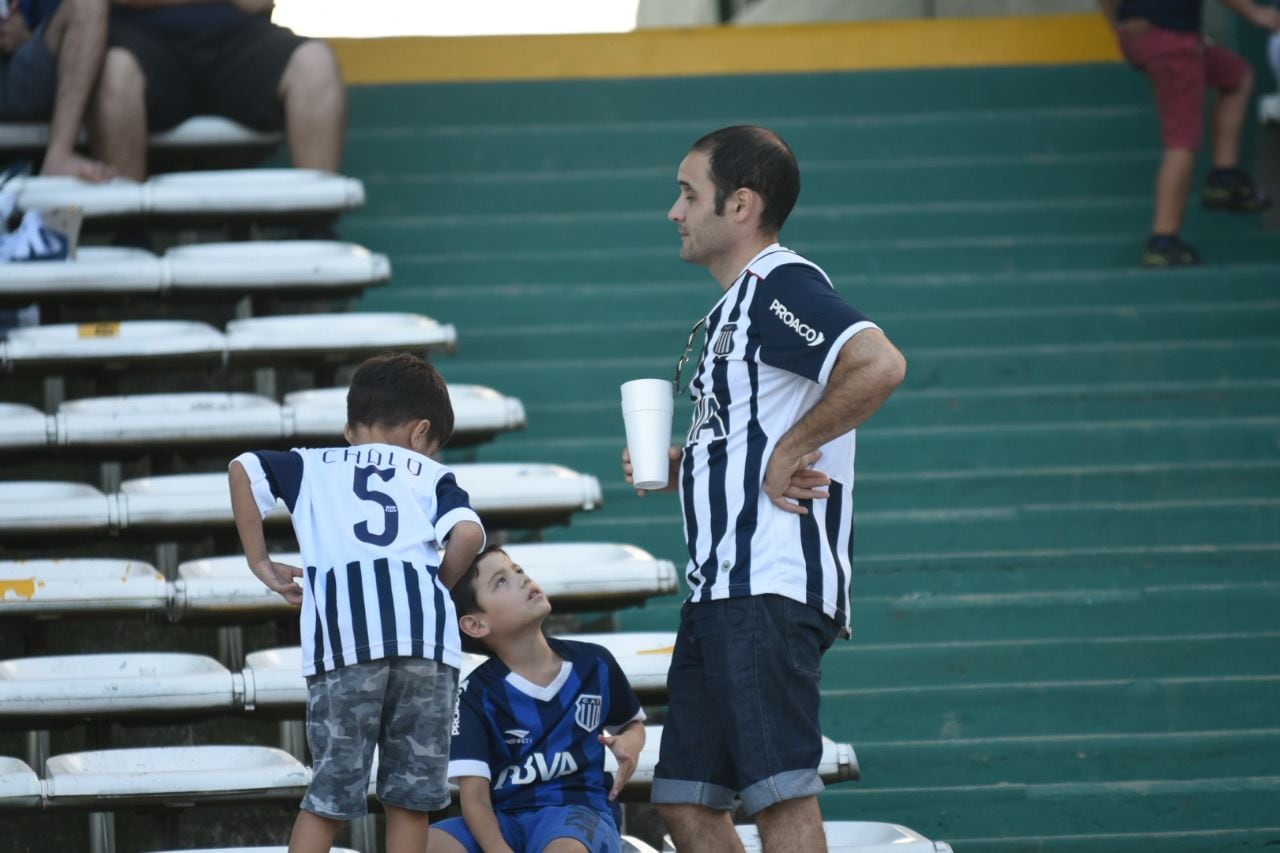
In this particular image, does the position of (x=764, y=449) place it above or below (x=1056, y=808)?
above

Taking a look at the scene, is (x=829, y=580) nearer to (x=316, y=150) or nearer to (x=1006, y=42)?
(x=316, y=150)

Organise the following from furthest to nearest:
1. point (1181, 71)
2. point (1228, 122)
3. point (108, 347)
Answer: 1. point (1228, 122)
2. point (1181, 71)
3. point (108, 347)

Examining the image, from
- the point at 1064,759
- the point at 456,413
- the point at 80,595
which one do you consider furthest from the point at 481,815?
the point at 456,413

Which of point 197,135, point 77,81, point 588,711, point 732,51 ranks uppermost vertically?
point 732,51

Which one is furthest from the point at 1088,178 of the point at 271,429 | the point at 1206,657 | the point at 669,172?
the point at 271,429

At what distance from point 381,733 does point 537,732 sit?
27 centimetres

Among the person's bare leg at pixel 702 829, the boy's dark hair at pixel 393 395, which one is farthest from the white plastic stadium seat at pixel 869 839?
the boy's dark hair at pixel 393 395

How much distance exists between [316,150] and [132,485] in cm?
150

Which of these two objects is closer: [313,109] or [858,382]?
[858,382]

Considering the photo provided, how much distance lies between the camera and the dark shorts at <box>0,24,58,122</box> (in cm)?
526

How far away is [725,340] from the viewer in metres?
2.55

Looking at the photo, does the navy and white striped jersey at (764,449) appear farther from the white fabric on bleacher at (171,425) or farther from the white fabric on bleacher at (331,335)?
the white fabric on bleacher at (331,335)

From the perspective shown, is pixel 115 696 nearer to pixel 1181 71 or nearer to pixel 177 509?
pixel 177 509

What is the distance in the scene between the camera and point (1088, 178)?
5.84 meters
